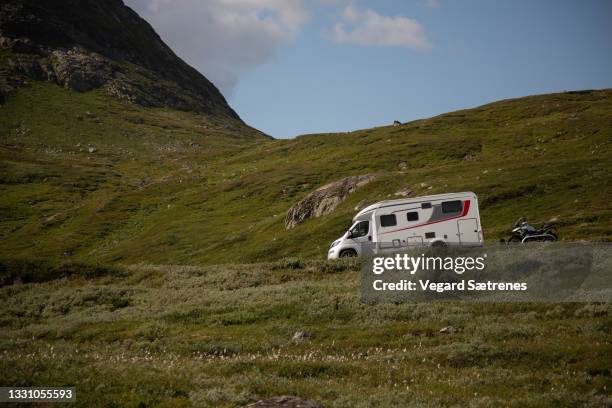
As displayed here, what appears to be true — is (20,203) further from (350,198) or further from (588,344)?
(588,344)

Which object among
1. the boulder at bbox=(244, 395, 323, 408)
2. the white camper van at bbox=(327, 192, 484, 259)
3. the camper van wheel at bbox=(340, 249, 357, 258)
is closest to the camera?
the boulder at bbox=(244, 395, 323, 408)

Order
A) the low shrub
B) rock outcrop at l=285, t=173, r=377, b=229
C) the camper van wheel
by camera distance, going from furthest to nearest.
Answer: rock outcrop at l=285, t=173, r=377, b=229, the low shrub, the camper van wheel

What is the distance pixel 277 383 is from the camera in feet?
47.1

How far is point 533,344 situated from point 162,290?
23426 mm

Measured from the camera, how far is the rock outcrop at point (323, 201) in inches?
2682

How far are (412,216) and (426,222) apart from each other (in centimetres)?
93

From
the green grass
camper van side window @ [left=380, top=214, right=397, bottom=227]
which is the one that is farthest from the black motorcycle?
the green grass

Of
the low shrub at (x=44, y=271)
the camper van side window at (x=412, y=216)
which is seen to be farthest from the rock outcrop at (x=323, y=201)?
the camper van side window at (x=412, y=216)

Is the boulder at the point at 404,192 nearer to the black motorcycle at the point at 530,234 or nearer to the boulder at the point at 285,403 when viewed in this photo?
the black motorcycle at the point at 530,234

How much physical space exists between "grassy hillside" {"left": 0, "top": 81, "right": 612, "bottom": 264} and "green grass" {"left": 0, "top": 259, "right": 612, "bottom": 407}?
62.9 feet

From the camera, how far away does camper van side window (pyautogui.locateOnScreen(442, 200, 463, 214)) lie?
116 ft

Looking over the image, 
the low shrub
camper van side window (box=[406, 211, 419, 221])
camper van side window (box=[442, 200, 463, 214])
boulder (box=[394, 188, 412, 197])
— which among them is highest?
boulder (box=[394, 188, 412, 197])

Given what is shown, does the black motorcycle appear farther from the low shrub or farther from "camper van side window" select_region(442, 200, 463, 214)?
the low shrub

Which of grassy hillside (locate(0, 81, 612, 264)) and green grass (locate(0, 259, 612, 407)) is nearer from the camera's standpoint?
green grass (locate(0, 259, 612, 407))
